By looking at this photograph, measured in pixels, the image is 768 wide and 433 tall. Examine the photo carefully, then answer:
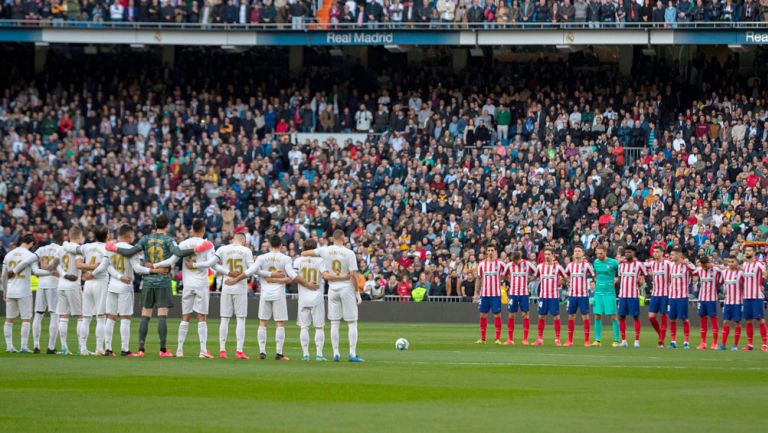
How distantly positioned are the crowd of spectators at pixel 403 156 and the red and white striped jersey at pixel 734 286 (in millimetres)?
9966

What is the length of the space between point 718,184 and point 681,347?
14879 mm

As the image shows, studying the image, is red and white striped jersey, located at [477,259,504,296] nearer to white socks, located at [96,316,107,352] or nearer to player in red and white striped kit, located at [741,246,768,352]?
player in red and white striped kit, located at [741,246,768,352]

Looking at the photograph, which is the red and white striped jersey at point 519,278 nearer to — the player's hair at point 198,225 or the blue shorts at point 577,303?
the blue shorts at point 577,303

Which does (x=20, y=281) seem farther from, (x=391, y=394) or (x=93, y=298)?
(x=391, y=394)

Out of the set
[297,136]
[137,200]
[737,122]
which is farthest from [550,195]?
[137,200]

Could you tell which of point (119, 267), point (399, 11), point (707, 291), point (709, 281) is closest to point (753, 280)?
point (709, 281)

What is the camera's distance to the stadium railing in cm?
4903

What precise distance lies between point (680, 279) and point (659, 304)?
2.80ft

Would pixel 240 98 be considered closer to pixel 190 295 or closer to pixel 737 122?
pixel 737 122

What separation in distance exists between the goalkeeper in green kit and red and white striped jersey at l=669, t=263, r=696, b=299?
4.27 ft

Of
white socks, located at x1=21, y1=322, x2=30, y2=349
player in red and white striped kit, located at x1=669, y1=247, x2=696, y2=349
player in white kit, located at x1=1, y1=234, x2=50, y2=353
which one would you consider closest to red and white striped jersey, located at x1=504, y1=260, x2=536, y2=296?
player in red and white striped kit, located at x1=669, y1=247, x2=696, y2=349

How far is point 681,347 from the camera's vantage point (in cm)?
2953

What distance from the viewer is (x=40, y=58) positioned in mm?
57219

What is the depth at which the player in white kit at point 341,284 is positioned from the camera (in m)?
22.5
